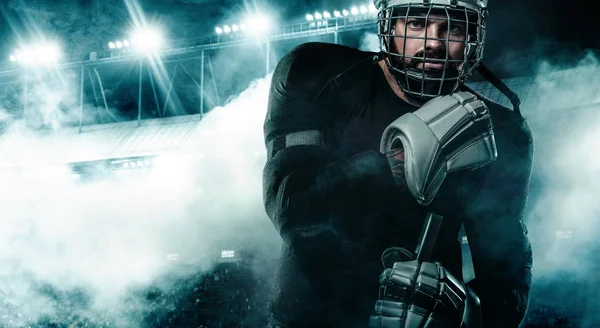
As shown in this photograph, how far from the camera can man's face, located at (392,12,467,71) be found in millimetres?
1216

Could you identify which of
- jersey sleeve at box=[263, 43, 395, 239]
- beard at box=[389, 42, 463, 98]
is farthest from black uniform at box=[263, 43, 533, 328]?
beard at box=[389, 42, 463, 98]

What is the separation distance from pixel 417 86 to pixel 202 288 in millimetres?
12838

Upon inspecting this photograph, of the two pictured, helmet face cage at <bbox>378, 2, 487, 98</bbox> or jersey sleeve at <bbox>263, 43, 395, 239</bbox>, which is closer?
jersey sleeve at <bbox>263, 43, 395, 239</bbox>

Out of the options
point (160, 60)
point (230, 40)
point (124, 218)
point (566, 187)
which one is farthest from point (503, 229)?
point (160, 60)

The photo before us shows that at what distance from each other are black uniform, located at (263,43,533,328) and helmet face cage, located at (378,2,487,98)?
139mm

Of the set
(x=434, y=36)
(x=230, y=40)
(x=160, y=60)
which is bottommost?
(x=434, y=36)

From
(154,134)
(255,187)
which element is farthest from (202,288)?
(154,134)

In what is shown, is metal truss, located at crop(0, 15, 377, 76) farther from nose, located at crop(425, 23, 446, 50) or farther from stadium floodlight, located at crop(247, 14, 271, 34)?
nose, located at crop(425, 23, 446, 50)

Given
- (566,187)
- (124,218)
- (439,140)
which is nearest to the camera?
(439,140)

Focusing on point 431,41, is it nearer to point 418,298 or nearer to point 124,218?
point 418,298

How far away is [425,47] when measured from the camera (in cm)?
120

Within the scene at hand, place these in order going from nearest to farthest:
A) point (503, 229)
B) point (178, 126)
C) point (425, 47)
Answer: point (425, 47) < point (503, 229) < point (178, 126)

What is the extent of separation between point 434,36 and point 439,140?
34 cm

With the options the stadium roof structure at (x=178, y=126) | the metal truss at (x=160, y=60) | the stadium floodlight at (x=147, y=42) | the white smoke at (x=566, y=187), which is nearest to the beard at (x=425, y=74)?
the white smoke at (x=566, y=187)
